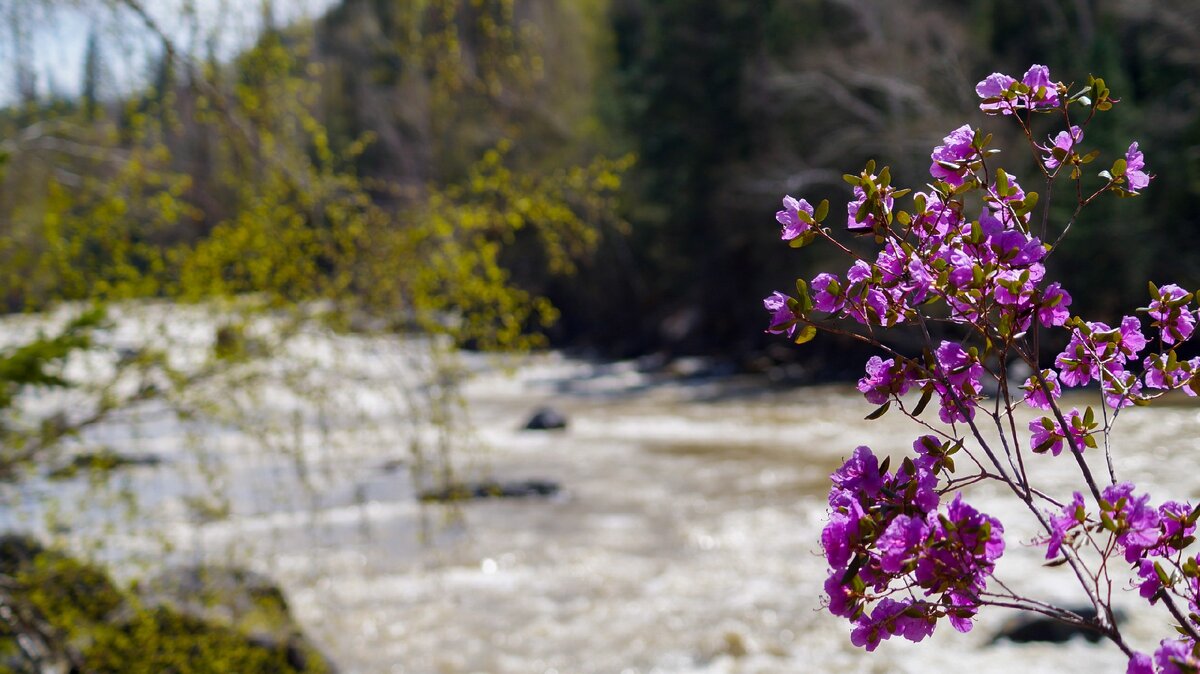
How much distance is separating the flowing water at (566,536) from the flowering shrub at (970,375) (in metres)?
2.98

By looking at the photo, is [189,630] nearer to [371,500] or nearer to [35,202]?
[35,202]

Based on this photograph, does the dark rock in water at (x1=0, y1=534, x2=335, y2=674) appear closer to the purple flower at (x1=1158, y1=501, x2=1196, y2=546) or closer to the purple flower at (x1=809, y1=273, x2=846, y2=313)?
the purple flower at (x1=809, y1=273, x2=846, y2=313)

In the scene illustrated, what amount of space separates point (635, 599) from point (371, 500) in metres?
4.02

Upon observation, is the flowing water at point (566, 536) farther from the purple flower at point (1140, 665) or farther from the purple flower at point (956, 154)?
the purple flower at point (1140, 665)

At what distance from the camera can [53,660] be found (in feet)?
14.0

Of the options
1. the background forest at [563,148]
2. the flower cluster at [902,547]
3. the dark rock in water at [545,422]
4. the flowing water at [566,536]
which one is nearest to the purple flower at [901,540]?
the flower cluster at [902,547]

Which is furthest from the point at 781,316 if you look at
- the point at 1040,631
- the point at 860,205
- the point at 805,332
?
the point at 1040,631

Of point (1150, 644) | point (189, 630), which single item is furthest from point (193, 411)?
point (1150, 644)

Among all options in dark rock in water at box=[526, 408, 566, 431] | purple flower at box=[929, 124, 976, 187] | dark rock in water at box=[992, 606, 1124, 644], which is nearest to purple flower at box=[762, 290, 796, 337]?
purple flower at box=[929, 124, 976, 187]

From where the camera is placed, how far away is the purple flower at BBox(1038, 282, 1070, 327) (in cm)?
131

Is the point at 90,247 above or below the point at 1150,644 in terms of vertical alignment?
above

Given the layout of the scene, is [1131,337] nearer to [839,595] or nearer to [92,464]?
[839,595]

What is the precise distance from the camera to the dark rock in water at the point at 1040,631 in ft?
20.5

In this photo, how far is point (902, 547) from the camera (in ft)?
3.90
